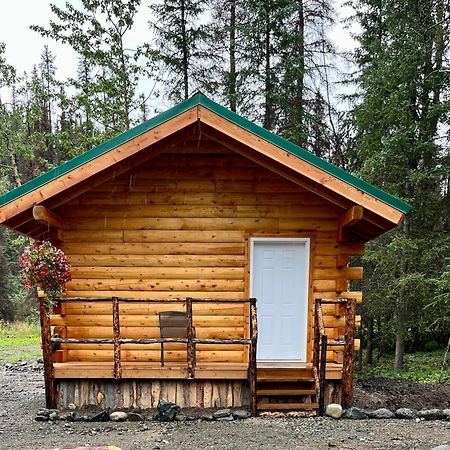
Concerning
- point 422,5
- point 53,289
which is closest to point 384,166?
point 422,5

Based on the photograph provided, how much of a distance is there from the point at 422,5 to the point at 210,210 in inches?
326

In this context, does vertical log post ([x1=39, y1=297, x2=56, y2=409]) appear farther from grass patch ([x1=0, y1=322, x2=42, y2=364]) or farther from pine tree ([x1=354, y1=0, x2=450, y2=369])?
pine tree ([x1=354, y1=0, x2=450, y2=369])

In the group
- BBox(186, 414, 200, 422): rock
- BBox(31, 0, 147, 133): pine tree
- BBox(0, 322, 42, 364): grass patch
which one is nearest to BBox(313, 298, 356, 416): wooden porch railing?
BBox(186, 414, 200, 422): rock

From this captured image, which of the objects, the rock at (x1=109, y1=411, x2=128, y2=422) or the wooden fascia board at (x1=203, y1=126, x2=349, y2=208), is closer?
the rock at (x1=109, y1=411, x2=128, y2=422)

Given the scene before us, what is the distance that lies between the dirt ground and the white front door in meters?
1.71

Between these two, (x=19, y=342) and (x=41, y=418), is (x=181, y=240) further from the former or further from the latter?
(x=19, y=342)

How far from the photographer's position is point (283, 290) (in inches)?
319

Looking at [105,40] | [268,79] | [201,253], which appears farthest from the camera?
[105,40]

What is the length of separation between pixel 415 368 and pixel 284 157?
28.6 ft

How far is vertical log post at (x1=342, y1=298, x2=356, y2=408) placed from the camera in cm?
695

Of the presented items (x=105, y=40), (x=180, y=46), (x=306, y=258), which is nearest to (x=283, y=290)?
(x=306, y=258)

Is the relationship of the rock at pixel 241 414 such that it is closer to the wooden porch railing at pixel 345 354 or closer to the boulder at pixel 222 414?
the boulder at pixel 222 414

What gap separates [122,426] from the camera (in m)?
6.39

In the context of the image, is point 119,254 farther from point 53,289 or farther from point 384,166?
point 384,166
